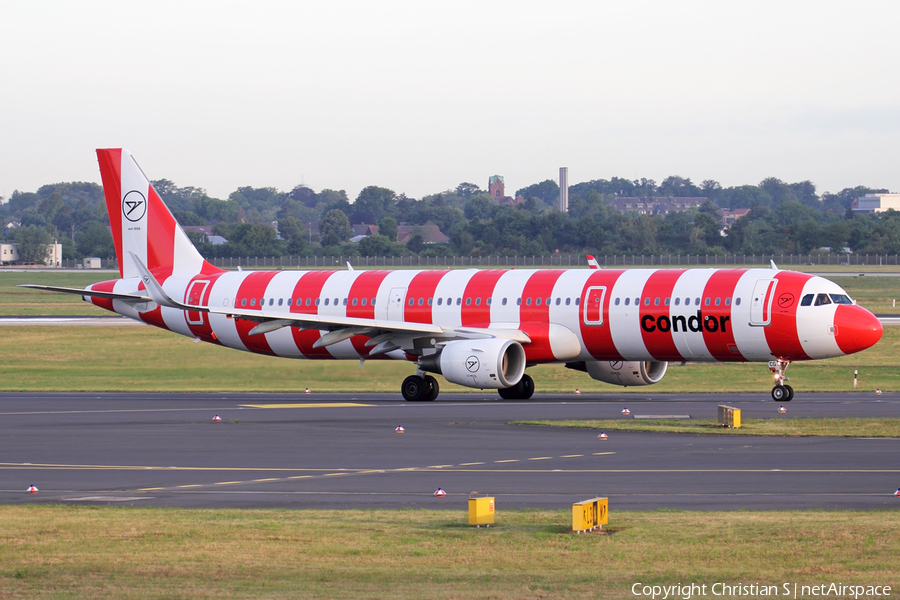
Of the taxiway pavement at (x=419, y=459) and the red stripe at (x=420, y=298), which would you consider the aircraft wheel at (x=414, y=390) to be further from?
the red stripe at (x=420, y=298)

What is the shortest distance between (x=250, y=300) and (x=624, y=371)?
45.8 ft

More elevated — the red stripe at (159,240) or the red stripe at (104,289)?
the red stripe at (159,240)

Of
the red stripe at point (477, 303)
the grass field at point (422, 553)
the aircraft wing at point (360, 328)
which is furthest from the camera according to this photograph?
the red stripe at point (477, 303)

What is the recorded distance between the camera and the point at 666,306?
125ft

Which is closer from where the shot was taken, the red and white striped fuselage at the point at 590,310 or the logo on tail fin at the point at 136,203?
the red and white striped fuselage at the point at 590,310

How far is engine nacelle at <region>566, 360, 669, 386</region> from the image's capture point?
41.3 metres

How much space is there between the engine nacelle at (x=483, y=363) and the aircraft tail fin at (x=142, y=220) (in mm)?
14301

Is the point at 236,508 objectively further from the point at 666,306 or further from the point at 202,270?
the point at 202,270

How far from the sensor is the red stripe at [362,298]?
42.5 metres

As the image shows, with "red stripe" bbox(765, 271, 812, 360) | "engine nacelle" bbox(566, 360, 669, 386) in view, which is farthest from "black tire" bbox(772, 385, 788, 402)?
"engine nacelle" bbox(566, 360, 669, 386)

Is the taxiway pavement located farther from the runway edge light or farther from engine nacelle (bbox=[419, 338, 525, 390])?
the runway edge light

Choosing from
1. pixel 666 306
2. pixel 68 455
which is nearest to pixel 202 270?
pixel 666 306

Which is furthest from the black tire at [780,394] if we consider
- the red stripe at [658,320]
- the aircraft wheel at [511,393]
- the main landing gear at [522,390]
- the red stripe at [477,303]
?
the red stripe at [477,303]

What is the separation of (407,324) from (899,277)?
84820mm
